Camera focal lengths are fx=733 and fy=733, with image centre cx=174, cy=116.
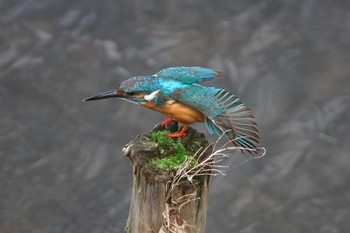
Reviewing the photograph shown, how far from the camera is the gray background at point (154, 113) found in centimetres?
559

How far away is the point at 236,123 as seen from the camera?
2926mm

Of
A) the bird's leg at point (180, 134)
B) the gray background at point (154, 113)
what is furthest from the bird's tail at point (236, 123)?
the gray background at point (154, 113)

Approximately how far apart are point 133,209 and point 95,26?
4.14 m

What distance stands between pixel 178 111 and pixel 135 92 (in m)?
0.19

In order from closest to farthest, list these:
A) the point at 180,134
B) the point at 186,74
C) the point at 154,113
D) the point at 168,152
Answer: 1. the point at 168,152
2. the point at 180,134
3. the point at 186,74
4. the point at 154,113

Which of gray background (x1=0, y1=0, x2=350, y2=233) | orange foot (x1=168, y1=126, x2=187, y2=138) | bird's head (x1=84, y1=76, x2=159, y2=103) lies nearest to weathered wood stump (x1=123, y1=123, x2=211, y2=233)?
orange foot (x1=168, y1=126, x2=187, y2=138)

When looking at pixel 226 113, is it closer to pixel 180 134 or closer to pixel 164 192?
pixel 180 134

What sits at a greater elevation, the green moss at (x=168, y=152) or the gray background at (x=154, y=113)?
the gray background at (x=154, y=113)

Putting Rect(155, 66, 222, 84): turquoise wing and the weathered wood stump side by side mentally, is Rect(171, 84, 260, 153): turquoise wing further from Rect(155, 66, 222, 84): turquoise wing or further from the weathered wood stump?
the weathered wood stump

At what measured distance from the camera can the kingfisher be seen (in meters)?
2.91

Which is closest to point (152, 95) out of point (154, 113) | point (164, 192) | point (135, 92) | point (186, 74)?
point (135, 92)

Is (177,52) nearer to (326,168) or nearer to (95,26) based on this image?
(95,26)

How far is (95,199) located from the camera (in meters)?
5.62

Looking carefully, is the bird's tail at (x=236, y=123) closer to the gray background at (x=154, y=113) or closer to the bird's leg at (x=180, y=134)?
the bird's leg at (x=180, y=134)
